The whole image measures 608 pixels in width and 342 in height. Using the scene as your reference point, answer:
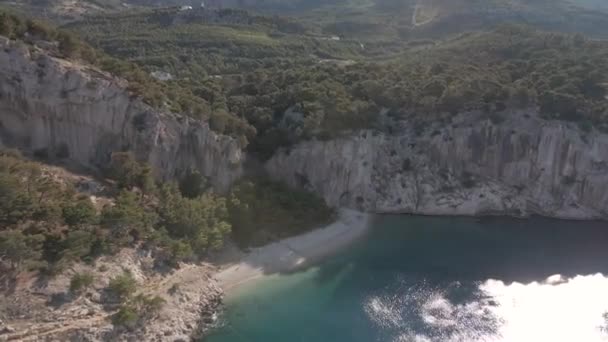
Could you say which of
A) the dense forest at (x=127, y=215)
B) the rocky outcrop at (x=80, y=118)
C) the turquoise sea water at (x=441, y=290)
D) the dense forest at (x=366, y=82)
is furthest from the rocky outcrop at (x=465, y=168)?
the rocky outcrop at (x=80, y=118)

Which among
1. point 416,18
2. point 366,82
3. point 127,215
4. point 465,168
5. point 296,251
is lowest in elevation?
point 296,251

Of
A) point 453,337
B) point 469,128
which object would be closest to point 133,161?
point 453,337

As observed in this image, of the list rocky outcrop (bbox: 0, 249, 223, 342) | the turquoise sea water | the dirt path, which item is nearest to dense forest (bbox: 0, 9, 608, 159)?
the turquoise sea water

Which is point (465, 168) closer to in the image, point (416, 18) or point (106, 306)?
point (106, 306)

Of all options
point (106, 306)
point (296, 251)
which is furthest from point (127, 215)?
point (296, 251)

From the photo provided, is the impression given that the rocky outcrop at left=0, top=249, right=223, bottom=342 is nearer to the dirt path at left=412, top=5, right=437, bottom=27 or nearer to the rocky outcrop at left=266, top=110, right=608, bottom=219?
the rocky outcrop at left=266, top=110, right=608, bottom=219

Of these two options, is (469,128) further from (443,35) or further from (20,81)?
(443,35)
